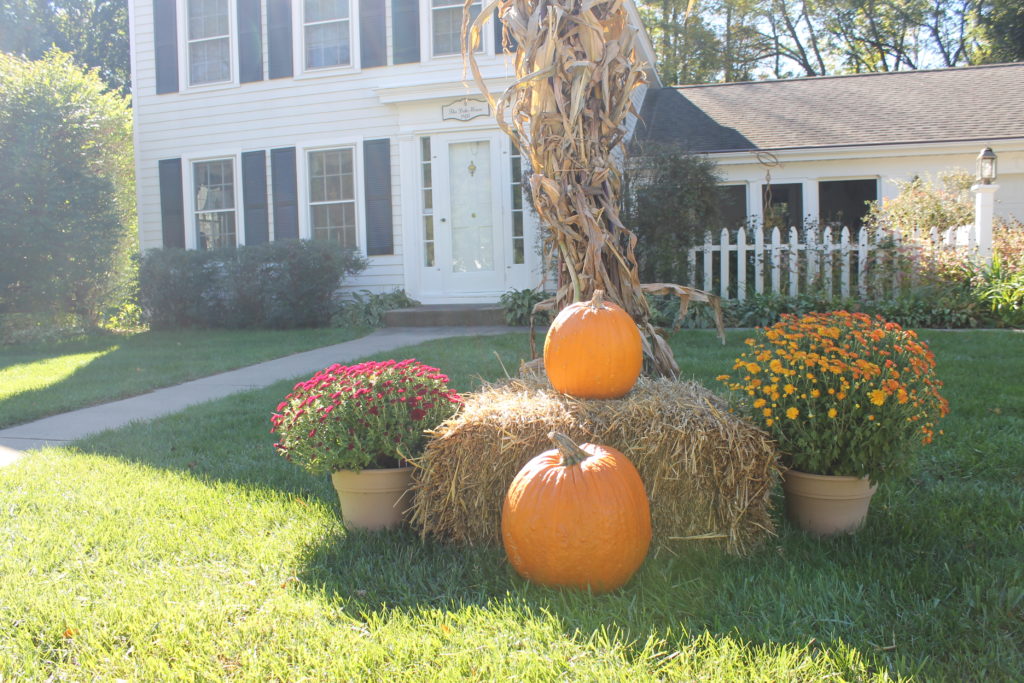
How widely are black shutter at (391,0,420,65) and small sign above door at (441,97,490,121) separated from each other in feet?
3.10

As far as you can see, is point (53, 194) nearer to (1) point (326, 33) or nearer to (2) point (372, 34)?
(1) point (326, 33)

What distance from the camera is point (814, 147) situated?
35.7 ft

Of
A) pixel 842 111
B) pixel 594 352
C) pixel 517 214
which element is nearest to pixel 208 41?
pixel 517 214

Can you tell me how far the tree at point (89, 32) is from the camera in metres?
23.3

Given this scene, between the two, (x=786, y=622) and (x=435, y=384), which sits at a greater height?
(x=435, y=384)

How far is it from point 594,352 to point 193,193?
10.5 meters

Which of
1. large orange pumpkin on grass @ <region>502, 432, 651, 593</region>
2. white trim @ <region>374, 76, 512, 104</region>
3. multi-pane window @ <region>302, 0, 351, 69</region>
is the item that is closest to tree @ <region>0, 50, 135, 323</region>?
multi-pane window @ <region>302, 0, 351, 69</region>

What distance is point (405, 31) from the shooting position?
1029 centimetres

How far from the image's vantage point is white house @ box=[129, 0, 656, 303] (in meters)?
10.0

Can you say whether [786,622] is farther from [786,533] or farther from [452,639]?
[452,639]

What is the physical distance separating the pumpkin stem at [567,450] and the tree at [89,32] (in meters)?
25.5

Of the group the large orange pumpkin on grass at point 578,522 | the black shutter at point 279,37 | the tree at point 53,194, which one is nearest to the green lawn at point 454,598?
the large orange pumpkin on grass at point 578,522

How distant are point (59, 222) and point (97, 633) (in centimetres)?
948

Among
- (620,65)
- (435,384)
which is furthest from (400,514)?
(620,65)
